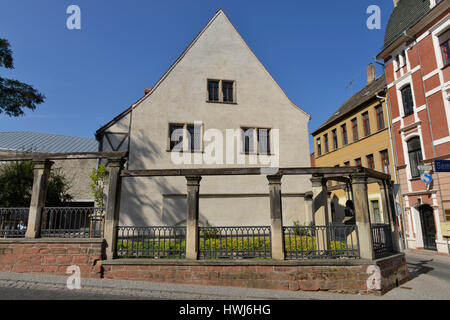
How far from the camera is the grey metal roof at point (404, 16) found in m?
17.2

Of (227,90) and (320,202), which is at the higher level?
(227,90)

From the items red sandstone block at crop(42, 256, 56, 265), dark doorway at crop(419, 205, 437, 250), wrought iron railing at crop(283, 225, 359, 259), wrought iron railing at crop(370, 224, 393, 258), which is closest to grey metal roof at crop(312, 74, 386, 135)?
dark doorway at crop(419, 205, 437, 250)

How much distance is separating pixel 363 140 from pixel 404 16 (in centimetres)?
949

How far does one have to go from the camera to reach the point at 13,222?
8625 millimetres

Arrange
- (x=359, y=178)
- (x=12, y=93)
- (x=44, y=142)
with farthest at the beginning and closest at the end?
(x=44, y=142), (x=12, y=93), (x=359, y=178)

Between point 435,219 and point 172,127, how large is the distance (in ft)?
51.5

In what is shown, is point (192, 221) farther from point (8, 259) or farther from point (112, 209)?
point (8, 259)

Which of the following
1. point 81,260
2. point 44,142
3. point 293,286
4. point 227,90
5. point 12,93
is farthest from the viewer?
point 44,142

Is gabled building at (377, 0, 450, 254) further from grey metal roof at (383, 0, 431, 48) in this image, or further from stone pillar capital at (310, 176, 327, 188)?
stone pillar capital at (310, 176, 327, 188)

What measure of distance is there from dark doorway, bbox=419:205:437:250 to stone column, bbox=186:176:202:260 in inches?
600

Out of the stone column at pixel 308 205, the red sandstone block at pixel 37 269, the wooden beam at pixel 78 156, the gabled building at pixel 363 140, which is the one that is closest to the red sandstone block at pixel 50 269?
the red sandstone block at pixel 37 269

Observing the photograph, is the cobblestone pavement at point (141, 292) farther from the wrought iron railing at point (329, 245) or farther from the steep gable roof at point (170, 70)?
the steep gable roof at point (170, 70)

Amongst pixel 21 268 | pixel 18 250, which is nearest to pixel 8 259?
pixel 18 250

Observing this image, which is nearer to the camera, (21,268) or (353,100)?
(21,268)
